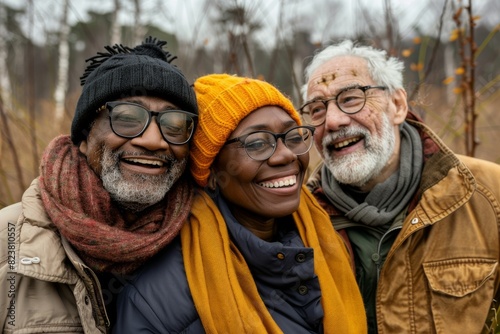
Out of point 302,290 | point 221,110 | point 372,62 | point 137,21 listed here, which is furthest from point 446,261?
point 137,21

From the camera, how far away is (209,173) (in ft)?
7.12

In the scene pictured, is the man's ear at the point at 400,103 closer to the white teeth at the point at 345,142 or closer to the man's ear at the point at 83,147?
the white teeth at the point at 345,142

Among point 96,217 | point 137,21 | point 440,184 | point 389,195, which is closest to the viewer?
point 96,217

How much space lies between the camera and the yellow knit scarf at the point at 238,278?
6.03 ft

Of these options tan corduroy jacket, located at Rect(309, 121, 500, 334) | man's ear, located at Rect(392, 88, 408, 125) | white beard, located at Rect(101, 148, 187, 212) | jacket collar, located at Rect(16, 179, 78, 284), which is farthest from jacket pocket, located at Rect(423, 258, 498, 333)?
jacket collar, located at Rect(16, 179, 78, 284)

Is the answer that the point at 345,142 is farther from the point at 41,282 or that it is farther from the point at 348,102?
the point at 41,282

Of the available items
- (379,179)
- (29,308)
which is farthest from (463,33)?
(29,308)

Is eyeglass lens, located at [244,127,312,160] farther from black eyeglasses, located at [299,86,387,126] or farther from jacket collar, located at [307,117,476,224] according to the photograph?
jacket collar, located at [307,117,476,224]

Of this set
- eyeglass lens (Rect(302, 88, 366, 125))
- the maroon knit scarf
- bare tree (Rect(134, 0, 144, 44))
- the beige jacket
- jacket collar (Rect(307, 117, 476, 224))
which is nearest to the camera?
the beige jacket

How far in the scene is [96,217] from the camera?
1880mm

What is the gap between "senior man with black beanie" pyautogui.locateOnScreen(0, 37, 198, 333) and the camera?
1692mm

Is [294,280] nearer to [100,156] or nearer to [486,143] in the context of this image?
[100,156]

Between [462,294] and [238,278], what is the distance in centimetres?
114

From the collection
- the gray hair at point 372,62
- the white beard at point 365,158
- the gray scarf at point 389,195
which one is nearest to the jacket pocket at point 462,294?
the gray scarf at point 389,195
